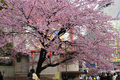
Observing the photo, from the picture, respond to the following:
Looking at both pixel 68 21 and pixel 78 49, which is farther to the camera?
pixel 78 49

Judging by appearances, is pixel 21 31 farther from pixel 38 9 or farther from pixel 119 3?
pixel 119 3

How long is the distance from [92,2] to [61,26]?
9.93 ft

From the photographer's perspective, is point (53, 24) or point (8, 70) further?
point (8, 70)

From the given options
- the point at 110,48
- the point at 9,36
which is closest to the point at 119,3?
the point at 110,48

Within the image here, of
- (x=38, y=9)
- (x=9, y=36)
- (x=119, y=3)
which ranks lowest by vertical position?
(x=9, y=36)

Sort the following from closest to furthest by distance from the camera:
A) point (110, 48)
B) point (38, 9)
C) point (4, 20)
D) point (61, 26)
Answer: point (4, 20) < point (38, 9) < point (61, 26) < point (110, 48)

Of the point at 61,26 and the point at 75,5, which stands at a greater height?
the point at 75,5

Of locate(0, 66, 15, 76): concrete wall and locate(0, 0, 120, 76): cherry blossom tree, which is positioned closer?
locate(0, 0, 120, 76): cherry blossom tree

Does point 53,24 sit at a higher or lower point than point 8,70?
higher

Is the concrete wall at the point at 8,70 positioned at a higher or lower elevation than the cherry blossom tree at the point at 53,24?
lower

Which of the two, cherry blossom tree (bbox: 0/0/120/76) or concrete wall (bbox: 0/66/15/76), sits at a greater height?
cherry blossom tree (bbox: 0/0/120/76)

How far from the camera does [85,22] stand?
11.1 m

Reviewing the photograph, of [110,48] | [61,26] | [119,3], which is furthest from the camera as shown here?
[119,3]

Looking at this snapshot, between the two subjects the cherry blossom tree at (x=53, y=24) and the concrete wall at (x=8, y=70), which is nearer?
the cherry blossom tree at (x=53, y=24)
